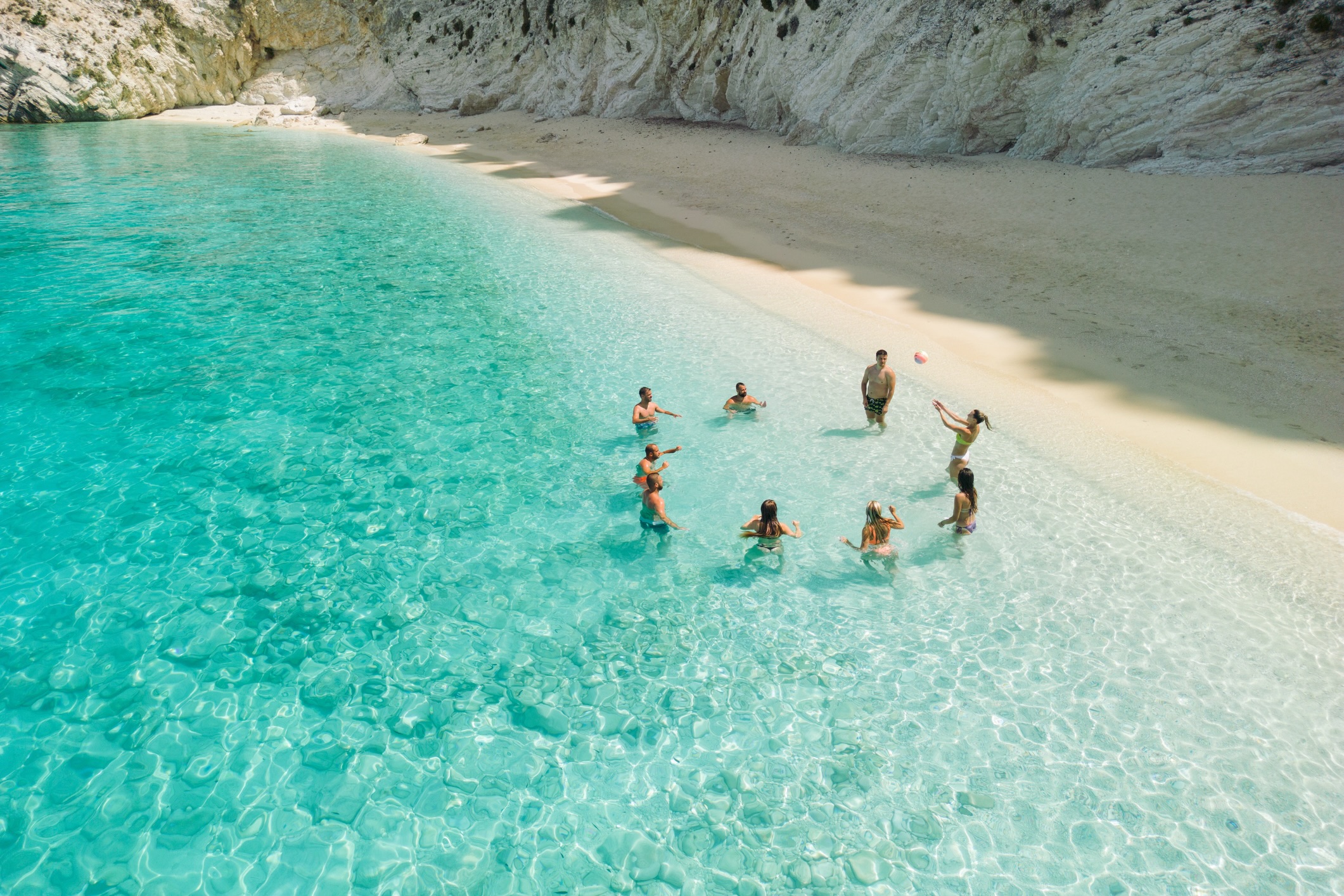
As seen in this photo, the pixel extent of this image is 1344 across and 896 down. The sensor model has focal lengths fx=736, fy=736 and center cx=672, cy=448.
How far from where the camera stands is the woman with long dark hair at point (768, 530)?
25.5ft

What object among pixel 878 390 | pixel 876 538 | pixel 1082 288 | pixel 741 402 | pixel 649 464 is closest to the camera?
pixel 876 538

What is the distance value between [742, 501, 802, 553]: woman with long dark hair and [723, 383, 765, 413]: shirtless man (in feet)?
9.39

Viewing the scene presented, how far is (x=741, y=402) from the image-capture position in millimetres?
10773

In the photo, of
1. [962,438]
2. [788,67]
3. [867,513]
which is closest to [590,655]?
[867,513]

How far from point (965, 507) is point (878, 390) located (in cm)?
269

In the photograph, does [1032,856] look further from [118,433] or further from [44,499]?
[118,433]

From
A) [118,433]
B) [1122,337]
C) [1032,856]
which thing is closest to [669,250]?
[1122,337]

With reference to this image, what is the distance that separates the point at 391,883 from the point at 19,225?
24258 millimetres

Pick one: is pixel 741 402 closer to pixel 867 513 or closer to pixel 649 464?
pixel 649 464

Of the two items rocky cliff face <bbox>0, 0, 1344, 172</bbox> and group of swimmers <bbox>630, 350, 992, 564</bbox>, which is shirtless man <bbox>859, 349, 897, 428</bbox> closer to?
group of swimmers <bbox>630, 350, 992, 564</bbox>

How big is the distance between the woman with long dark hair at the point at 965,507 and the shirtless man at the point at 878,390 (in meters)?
2.36

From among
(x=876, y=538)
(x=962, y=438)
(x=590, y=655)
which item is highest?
(x=962, y=438)

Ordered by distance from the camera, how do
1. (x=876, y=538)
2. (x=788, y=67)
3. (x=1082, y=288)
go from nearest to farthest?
(x=876, y=538)
(x=1082, y=288)
(x=788, y=67)

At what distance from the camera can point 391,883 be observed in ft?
16.0
